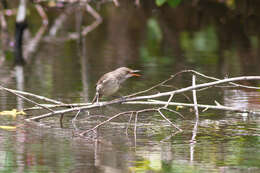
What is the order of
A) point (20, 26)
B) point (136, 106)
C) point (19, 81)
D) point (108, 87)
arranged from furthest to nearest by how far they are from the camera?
point (20, 26), point (19, 81), point (136, 106), point (108, 87)

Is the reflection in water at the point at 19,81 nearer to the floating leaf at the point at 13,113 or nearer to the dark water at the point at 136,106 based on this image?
the dark water at the point at 136,106

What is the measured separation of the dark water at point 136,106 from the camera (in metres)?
7.93

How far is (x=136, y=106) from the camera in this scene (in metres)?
11.4

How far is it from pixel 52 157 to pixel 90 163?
51 cm

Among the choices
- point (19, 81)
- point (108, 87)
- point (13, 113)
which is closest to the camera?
point (108, 87)

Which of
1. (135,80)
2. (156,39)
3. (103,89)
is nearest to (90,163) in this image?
(103,89)

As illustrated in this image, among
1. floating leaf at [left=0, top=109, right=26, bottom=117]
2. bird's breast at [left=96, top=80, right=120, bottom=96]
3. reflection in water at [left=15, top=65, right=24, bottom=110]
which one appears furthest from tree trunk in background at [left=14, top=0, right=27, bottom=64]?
bird's breast at [left=96, top=80, right=120, bottom=96]

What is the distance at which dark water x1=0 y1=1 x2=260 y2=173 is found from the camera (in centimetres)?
793

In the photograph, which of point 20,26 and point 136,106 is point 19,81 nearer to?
point 136,106

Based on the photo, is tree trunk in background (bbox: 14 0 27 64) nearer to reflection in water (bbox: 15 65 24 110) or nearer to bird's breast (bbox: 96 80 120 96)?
reflection in water (bbox: 15 65 24 110)

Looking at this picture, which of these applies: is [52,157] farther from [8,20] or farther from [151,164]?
[8,20]

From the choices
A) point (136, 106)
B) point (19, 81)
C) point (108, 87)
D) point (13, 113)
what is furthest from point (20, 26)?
point (108, 87)

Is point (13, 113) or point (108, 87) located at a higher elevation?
point (108, 87)

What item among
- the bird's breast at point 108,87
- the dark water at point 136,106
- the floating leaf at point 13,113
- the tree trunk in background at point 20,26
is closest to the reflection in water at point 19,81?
the dark water at point 136,106
